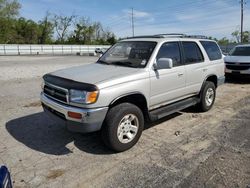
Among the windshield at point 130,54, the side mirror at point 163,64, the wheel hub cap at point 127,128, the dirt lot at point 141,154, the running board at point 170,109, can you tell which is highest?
the windshield at point 130,54

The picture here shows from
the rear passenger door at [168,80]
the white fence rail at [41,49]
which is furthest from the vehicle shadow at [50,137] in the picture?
the white fence rail at [41,49]

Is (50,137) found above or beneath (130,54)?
beneath

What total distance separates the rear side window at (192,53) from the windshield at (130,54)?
3.26 feet

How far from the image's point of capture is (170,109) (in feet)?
16.9

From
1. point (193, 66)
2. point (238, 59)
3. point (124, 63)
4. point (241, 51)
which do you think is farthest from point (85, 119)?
point (241, 51)

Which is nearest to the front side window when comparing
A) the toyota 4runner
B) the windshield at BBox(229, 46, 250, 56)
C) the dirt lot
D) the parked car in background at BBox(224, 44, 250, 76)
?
the toyota 4runner

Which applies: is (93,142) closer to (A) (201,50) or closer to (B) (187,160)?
(B) (187,160)

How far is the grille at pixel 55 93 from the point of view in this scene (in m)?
4.10

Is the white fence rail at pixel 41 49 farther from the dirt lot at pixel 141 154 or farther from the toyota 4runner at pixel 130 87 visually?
the dirt lot at pixel 141 154

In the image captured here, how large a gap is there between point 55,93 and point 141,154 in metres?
1.75

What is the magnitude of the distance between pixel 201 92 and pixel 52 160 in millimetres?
3868

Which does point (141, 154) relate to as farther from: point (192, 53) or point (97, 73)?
point (192, 53)

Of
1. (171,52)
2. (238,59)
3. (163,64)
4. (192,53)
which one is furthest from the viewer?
(238,59)

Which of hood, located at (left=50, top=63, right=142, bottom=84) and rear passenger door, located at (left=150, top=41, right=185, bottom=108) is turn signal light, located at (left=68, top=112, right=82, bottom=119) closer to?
hood, located at (left=50, top=63, right=142, bottom=84)
